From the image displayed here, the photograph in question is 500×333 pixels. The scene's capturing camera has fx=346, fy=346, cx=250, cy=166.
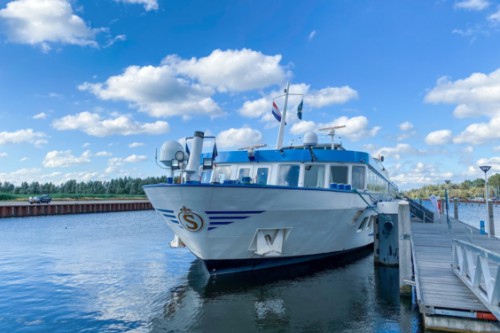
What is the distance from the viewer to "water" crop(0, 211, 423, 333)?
309 inches

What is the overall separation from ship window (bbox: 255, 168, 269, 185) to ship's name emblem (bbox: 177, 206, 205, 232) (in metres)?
3.65

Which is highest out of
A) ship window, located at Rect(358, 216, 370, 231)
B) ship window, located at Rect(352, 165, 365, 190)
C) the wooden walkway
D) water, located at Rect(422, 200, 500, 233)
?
ship window, located at Rect(352, 165, 365, 190)

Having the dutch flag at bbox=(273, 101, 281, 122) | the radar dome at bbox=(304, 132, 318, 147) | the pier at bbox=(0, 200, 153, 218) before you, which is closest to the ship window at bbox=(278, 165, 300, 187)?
the radar dome at bbox=(304, 132, 318, 147)

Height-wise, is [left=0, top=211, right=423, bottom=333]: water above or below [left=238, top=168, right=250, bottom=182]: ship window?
below

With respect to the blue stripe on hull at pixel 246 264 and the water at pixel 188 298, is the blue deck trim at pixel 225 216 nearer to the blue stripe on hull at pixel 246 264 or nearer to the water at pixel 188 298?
the blue stripe on hull at pixel 246 264

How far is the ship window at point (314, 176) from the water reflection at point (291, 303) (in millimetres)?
3041

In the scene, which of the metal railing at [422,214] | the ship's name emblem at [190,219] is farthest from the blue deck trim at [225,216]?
the metal railing at [422,214]

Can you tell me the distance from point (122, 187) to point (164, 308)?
364 feet

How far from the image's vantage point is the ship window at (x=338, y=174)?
1276 cm

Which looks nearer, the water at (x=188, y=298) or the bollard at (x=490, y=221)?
the water at (x=188, y=298)

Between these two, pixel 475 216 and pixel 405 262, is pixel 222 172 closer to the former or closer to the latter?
pixel 405 262

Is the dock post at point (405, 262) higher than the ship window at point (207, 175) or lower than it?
lower

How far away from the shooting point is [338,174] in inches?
506

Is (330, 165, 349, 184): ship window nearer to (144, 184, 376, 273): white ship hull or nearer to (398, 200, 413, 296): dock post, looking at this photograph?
(144, 184, 376, 273): white ship hull
